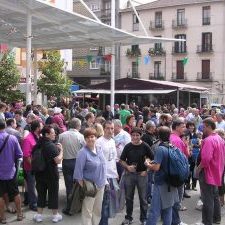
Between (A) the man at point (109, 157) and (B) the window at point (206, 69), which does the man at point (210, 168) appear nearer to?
(A) the man at point (109, 157)

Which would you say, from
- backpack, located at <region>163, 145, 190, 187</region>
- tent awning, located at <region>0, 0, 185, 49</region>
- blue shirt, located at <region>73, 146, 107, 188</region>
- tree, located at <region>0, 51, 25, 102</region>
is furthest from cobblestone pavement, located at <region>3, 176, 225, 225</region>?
tree, located at <region>0, 51, 25, 102</region>

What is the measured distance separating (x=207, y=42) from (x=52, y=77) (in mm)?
24086

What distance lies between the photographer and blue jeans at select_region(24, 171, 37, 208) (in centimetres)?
788

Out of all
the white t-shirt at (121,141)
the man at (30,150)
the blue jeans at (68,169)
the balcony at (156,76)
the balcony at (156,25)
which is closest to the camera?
the man at (30,150)

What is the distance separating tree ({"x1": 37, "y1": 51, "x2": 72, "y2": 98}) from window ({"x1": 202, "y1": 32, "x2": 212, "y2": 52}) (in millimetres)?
22349

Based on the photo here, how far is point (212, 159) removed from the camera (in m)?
7.11

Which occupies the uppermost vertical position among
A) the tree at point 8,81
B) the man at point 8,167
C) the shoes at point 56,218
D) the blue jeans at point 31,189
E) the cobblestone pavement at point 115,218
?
the tree at point 8,81

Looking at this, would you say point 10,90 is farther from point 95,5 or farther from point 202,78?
point 95,5

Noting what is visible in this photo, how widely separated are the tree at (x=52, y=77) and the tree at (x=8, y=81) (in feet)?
37.9

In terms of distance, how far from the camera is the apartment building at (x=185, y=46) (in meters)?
50.1

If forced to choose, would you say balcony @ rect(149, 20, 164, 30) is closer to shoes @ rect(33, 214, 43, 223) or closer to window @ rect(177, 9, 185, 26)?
window @ rect(177, 9, 185, 26)

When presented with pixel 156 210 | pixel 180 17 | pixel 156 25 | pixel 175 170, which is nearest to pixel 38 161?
pixel 156 210

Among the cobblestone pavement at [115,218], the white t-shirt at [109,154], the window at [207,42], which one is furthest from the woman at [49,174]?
the window at [207,42]

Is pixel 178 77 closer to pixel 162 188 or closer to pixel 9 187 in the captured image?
pixel 9 187
